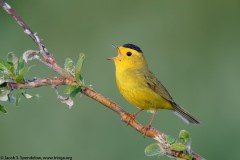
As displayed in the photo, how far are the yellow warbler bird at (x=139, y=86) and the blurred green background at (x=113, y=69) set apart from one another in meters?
0.94

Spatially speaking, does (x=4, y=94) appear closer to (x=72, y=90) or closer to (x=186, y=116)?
(x=72, y=90)

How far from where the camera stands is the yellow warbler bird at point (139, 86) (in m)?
4.35

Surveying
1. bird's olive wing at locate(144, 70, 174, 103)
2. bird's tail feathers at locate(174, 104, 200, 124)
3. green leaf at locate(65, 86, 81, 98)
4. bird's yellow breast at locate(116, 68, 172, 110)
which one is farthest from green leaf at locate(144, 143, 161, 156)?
bird's olive wing at locate(144, 70, 174, 103)

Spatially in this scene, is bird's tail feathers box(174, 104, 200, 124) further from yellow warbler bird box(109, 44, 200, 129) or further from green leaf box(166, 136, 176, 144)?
green leaf box(166, 136, 176, 144)

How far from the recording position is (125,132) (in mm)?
5566

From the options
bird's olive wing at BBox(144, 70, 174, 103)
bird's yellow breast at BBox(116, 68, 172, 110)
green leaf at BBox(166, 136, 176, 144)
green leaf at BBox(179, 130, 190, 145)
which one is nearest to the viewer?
green leaf at BBox(166, 136, 176, 144)

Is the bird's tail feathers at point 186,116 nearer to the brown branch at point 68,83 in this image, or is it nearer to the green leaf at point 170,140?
the brown branch at point 68,83

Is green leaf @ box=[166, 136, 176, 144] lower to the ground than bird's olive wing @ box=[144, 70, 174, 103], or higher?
lower

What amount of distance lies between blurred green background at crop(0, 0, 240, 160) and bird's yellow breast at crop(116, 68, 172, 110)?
39.1 inches

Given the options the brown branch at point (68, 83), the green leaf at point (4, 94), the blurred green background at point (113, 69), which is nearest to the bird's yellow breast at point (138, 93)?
the blurred green background at point (113, 69)

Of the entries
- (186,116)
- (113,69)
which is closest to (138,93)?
(186,116)

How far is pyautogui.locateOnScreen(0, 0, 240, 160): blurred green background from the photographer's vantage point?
5570 millimetres

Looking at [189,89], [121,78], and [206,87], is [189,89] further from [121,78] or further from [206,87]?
[121,78]

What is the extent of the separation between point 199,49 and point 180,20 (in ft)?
2.50
